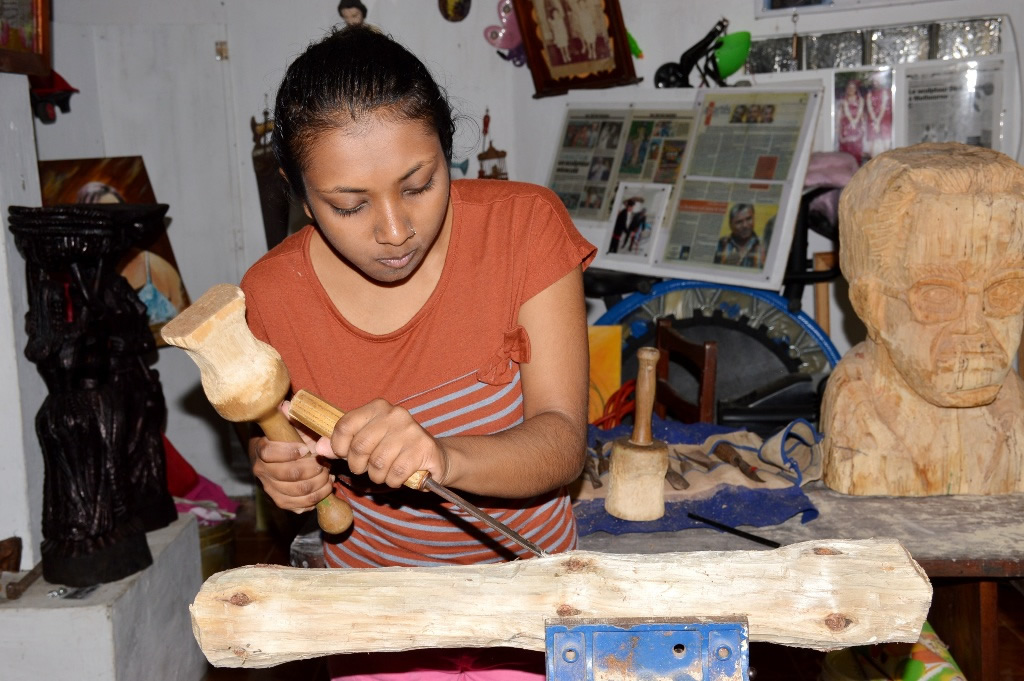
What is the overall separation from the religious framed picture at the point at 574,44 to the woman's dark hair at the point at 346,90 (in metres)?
3.36

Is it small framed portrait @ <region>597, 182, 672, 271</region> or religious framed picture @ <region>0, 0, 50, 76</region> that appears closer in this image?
religious framed picture @ <region>0, 0, 50, 76</region>

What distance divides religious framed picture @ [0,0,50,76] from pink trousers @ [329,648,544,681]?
8.00ft

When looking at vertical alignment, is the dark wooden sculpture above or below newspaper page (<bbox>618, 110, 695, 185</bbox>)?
below

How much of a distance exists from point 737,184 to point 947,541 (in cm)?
243

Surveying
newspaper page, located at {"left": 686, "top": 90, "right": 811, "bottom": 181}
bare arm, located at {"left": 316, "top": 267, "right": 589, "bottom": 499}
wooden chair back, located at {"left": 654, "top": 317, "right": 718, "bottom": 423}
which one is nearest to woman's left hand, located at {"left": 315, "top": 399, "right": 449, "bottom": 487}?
bare arm, located at {"left": 316, "top": 267, "right": 589, "bottom": 499}

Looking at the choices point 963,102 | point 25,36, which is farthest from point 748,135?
point 25,36

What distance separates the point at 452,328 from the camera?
1.56 m

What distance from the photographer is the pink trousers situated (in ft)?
5.06

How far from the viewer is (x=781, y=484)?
2.59m

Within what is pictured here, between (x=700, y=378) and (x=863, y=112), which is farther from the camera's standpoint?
(x=863, y=112)

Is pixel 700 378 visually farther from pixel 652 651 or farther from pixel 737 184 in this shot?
pixel 652 651

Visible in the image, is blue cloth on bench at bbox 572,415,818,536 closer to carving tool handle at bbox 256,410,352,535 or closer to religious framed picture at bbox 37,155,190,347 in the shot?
carving tool handle at bbox 256,410,352,535

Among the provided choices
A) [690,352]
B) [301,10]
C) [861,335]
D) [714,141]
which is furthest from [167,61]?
[861,335]

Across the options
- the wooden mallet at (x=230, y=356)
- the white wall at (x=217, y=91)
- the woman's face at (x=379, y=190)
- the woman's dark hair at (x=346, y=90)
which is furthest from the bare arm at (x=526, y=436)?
the white wall at (x=217, y=91)
